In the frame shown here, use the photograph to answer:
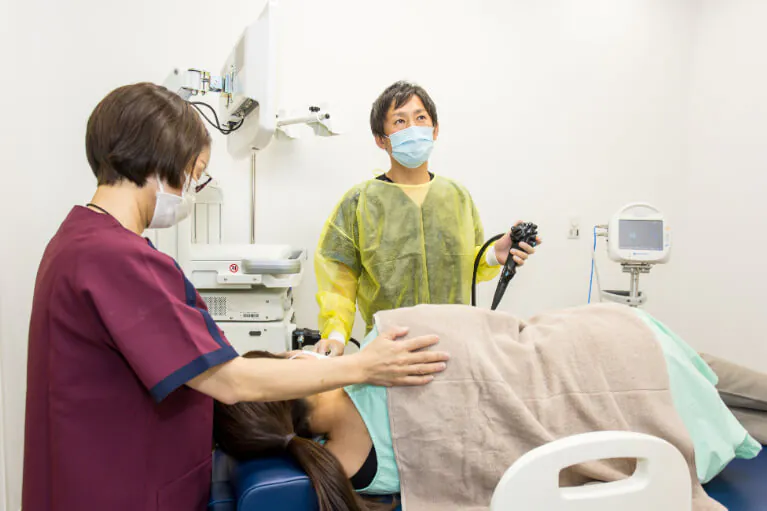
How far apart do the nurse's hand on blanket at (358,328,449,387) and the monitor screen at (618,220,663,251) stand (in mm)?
1520

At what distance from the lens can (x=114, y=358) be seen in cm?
80

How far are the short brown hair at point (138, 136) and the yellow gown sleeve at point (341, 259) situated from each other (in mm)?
874

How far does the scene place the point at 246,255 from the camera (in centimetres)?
161

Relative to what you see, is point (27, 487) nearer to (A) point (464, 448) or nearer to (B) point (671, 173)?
(A) point (464, 448)

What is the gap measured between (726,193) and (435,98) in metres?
1.65

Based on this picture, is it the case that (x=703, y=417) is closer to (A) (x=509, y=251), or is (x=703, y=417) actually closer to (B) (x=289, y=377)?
(A) (x=509, y=251)

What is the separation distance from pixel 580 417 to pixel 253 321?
1019 mm

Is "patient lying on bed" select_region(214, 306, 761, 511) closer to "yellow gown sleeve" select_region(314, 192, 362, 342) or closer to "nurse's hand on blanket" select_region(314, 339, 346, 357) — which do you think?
"nurse's hand on blanket" select_region(314, 339, 346, 357)

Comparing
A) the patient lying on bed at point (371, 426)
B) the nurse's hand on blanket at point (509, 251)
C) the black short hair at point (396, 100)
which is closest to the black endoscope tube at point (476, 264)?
the nurse's hand on blanket at point (509, 251)

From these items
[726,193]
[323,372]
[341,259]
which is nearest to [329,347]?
[341,259]

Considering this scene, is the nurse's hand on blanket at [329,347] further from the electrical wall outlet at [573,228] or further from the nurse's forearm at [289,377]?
the electrical wall outlet at [573,228]

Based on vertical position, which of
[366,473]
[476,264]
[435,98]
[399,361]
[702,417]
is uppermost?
[435,98]

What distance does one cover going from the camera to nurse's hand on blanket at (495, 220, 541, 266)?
1.56m

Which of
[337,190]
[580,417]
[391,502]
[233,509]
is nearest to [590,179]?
[337,190]
